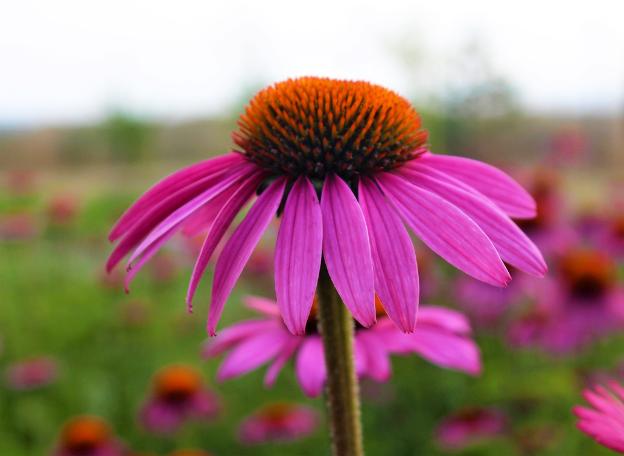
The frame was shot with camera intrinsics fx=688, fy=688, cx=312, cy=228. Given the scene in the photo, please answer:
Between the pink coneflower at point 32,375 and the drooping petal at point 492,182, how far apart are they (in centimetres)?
260

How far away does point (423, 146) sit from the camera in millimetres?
703

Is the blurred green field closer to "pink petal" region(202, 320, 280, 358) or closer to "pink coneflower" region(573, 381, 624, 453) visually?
"pink petal" region(202, 320, 280, 358)

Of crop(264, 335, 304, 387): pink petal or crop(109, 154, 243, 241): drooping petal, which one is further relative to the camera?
crop(264, 335, 304, 387): pink petal

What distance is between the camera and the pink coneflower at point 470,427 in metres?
1.82

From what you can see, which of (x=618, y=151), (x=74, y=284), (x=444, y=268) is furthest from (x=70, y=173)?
(x=444, y=268)

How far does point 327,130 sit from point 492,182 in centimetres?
17

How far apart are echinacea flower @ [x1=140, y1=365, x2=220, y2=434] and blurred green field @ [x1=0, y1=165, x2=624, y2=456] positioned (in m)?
0.31

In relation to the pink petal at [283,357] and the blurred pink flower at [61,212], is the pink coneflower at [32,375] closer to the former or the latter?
the blurred pink flower at [61,212]

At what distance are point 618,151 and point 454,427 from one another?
15.9 m

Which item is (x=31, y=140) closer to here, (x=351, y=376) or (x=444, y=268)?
(x=444, y=268)

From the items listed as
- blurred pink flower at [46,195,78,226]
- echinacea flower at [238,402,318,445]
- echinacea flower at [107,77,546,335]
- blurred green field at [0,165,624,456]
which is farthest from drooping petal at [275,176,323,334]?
blurred pink flower at [46,195,78,226]

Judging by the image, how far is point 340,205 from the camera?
549 millimetres

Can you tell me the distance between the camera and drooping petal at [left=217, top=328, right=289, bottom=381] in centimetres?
78

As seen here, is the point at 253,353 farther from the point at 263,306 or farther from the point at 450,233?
the point at 450,233
